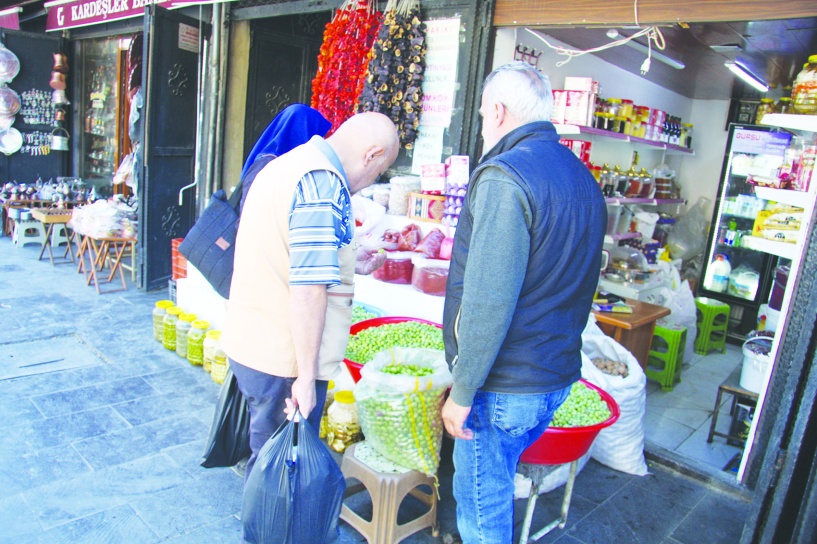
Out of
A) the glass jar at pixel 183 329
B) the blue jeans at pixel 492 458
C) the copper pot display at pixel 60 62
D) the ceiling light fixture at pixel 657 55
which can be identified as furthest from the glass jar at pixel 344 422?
the copper pot display at pixel 60 62

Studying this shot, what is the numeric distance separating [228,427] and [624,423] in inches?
86.1

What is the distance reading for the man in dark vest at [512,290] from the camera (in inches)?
71.1

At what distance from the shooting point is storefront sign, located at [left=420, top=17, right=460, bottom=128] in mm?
4355

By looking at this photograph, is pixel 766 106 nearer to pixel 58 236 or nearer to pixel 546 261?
pixel 546 261

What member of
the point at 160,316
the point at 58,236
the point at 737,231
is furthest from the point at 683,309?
the point at 58,236

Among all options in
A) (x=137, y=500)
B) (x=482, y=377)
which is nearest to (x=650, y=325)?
(x=482, y=377)

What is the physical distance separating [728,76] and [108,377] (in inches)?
242

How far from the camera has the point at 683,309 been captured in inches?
219

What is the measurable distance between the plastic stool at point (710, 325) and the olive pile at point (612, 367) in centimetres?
284

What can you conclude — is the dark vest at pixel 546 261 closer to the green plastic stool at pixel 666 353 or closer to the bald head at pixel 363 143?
the bald head at pixel 363 143

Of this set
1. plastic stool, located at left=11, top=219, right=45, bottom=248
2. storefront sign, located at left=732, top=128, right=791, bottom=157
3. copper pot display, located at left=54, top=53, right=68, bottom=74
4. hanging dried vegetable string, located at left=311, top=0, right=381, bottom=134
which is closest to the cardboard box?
hanging dried vegetable string, located at left=311, top=0, right=381, bottom=134

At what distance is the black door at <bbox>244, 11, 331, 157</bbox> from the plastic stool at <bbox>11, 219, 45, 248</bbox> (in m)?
3.68

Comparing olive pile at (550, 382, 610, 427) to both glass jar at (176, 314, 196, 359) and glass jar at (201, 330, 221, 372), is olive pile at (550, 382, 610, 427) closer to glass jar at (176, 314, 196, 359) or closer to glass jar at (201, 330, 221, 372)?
glass jar at (201, 330, 221, 372)

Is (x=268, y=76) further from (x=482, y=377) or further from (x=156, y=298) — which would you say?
(x=482, y=377)
